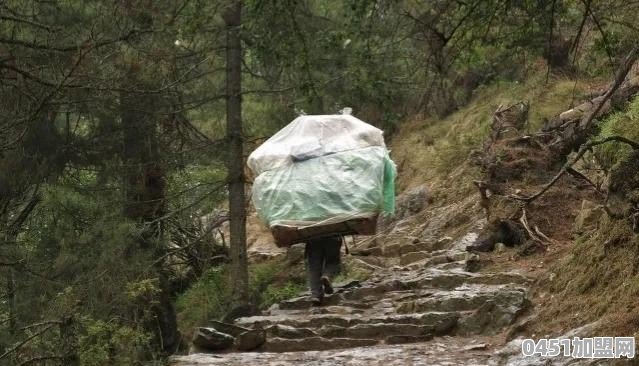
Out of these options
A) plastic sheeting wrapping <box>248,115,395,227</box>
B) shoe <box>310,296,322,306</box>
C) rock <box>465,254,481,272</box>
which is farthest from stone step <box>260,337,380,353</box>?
rock <box>465,254,481,272</box>

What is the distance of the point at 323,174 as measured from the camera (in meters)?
9.70

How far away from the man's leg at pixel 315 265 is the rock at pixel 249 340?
1616mm

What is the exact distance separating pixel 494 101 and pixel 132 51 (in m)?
10.8

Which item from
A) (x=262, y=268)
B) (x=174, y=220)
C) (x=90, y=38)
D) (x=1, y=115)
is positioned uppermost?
(x=90, y=38)

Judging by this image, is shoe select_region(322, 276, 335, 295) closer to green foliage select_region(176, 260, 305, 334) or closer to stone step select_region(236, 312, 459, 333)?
stone step select_region(236, 312, 459, 333)

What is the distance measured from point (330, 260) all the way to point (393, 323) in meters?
1.97

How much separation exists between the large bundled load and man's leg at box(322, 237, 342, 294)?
0.68 metres

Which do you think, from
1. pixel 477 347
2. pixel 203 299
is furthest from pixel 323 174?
pixel 203 299

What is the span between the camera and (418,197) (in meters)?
15.4

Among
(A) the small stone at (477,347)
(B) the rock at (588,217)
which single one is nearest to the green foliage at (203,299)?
(B) the rock at (588,217)

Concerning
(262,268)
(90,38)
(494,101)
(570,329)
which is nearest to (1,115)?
(90,38)

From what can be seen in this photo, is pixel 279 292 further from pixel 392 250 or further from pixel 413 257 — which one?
pixel 413 257

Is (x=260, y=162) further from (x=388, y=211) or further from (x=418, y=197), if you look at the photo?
(x=418, y=197)

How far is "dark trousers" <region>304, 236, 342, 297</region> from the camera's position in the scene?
10305 millimetres
